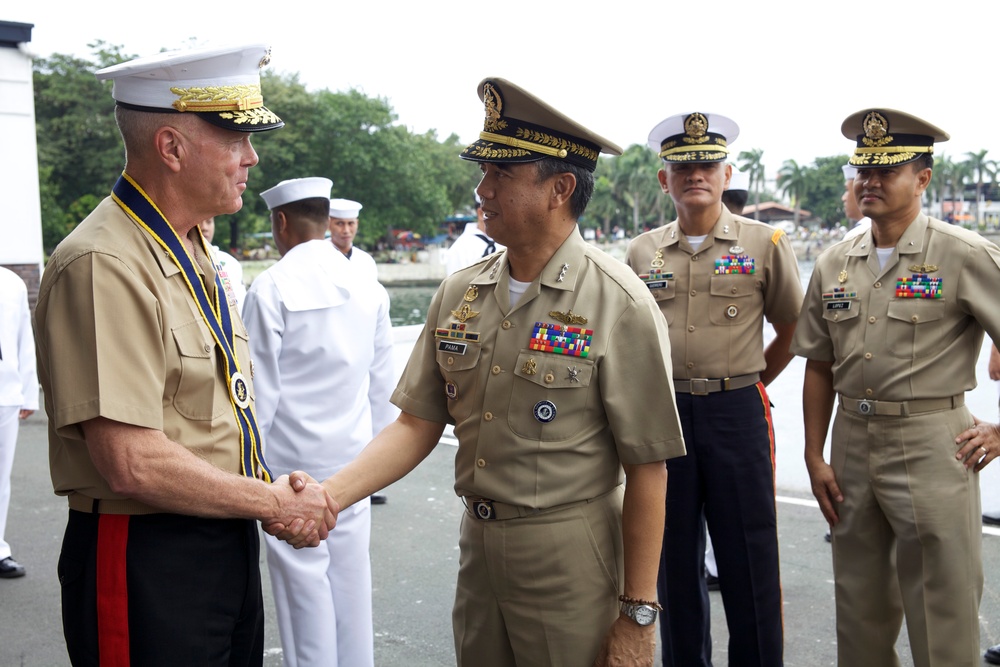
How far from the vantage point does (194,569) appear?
218 cm

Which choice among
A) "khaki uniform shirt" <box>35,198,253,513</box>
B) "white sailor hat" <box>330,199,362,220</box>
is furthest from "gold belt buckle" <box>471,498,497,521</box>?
"white sailor hat" <box>330,199,362,220</box>

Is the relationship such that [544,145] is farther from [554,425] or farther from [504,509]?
[504,509]

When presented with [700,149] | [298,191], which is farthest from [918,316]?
[298,191]

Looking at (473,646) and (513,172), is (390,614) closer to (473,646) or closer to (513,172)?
(473,646)

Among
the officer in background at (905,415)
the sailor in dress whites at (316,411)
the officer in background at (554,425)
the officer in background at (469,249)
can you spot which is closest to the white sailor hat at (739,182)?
the officer in background at (905,415)

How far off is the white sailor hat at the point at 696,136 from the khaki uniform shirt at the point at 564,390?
1.58 metres

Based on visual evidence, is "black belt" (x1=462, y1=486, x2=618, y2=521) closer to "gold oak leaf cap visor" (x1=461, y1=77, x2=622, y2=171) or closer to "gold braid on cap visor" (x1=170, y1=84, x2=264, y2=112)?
"gold oak leaf cap visor" (x1=461, y1=77, x2=622, y2=171)

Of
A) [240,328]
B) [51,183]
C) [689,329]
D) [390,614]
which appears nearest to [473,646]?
[240,328]

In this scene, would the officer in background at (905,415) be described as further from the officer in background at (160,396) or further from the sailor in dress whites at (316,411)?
the officer in background at (160,396)

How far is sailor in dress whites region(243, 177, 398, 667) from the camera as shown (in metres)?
3.57

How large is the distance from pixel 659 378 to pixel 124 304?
126cm

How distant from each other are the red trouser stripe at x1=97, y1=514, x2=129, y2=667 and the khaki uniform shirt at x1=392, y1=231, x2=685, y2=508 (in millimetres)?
833

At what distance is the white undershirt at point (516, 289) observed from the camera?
2.36m

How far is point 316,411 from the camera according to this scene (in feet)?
12.2
